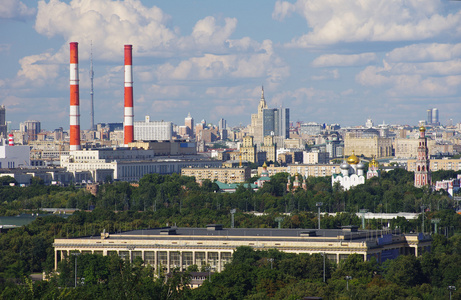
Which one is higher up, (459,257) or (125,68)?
(125,68)

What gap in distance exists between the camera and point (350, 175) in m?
149

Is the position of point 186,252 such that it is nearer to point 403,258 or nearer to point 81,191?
point 403,258

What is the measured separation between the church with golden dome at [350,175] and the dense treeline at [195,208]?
1362 mm

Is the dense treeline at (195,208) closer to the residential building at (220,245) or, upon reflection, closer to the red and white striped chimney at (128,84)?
the residential building at (220,245)

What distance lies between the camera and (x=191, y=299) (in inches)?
2163

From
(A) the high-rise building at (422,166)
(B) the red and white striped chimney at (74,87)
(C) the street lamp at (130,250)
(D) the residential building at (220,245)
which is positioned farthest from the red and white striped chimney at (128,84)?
(C) the street lamp at (130,250)

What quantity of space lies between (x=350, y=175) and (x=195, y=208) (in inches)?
1308

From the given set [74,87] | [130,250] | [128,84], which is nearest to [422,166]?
[128,84]

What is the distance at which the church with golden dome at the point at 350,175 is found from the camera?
146500 mm

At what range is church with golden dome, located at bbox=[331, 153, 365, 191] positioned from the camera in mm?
146500

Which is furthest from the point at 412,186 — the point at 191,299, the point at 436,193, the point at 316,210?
the point at 191,299

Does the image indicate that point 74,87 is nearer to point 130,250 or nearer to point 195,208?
point 195,208

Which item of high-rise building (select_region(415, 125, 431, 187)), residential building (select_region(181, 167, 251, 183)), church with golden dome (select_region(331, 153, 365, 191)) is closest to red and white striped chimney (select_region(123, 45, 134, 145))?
residential building (select_region(181, 167, 251, 183))

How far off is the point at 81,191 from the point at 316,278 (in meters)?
77.7
